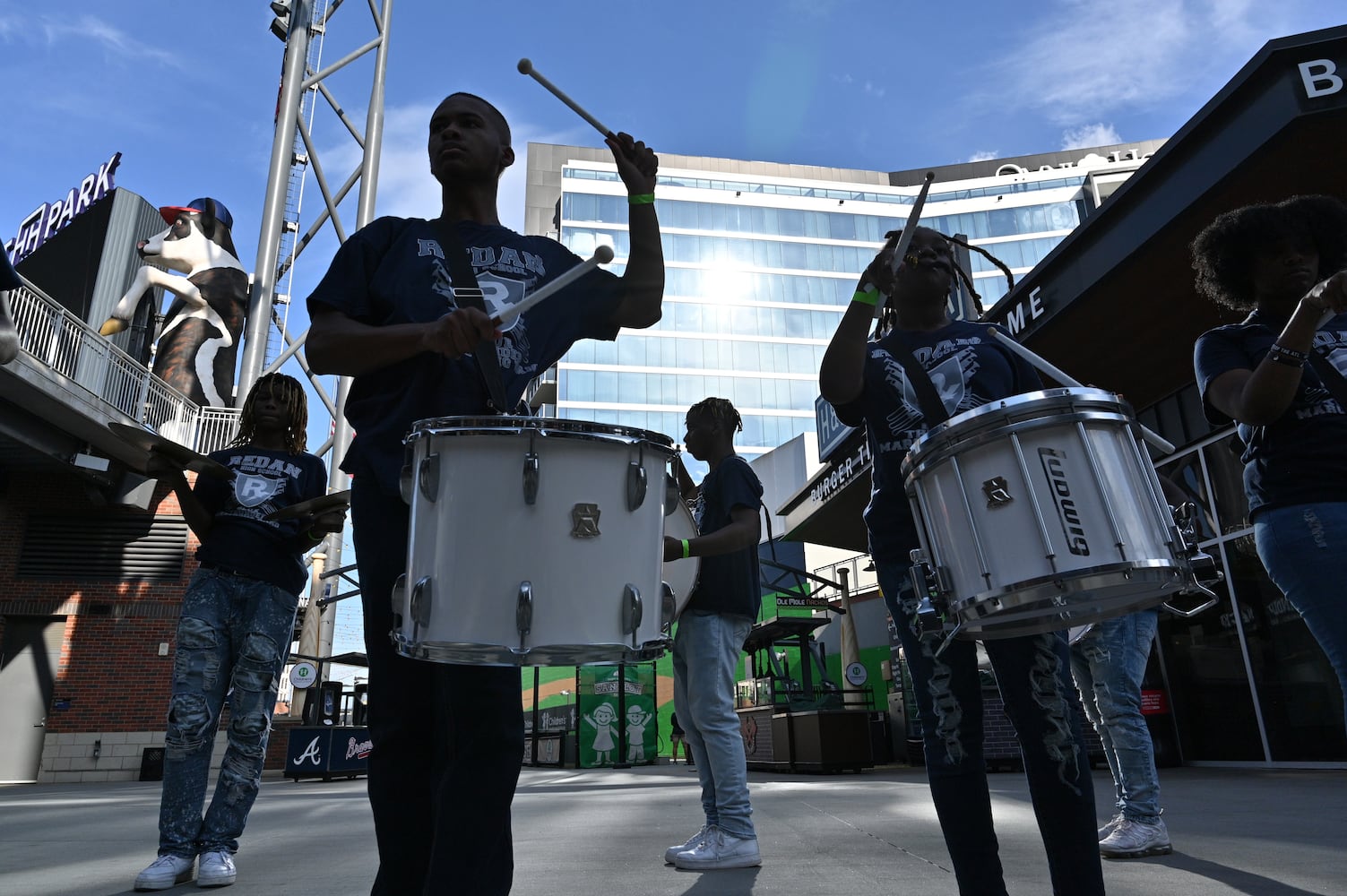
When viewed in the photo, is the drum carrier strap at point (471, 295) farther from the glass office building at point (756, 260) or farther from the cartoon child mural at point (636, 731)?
the glass office building at point (756, 260)

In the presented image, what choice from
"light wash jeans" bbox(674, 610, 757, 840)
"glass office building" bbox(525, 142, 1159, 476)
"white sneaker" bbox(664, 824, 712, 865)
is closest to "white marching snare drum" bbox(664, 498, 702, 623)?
"light wash jeans" bbox(674, 610, 757, 840)

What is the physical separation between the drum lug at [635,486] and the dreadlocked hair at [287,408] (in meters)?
2.45

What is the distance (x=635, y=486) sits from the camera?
1.63m

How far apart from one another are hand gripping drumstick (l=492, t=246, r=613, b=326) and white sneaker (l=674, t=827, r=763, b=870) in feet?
7.35

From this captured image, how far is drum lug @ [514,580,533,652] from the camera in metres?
1.44

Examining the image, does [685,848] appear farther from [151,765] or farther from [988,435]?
[151,765]

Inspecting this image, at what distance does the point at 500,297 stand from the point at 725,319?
50.6m

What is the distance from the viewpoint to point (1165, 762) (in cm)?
930

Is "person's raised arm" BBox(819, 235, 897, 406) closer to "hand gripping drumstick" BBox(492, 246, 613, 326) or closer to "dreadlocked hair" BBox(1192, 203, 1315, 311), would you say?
"hand gripping drumstick" BBox(492, 246, 613, 326)

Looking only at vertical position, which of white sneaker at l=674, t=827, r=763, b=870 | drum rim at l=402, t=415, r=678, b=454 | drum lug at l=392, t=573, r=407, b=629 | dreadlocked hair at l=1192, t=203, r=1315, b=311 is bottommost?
white sneaker at l=674, t=827, r=763, b=870

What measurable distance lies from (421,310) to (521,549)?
1.88 ft

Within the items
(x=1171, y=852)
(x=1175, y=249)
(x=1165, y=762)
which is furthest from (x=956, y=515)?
(x=1165, y=762)

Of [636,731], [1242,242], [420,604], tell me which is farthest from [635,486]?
[636,731]

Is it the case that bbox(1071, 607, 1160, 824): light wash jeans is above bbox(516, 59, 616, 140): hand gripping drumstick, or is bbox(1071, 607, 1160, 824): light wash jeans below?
below
